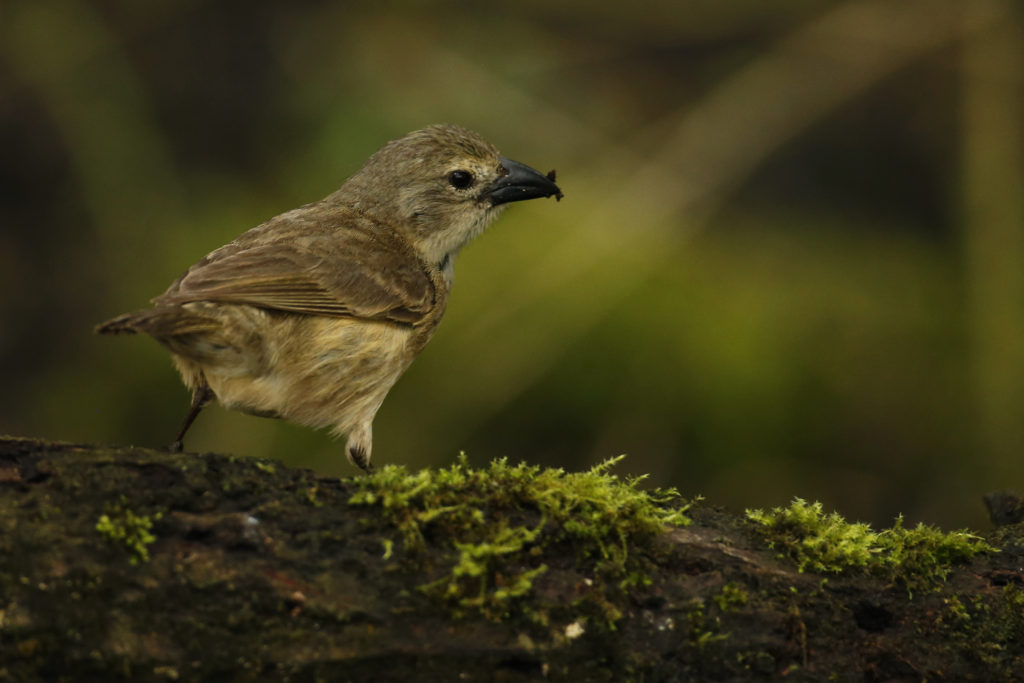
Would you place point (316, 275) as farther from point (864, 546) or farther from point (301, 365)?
point (864, 546)

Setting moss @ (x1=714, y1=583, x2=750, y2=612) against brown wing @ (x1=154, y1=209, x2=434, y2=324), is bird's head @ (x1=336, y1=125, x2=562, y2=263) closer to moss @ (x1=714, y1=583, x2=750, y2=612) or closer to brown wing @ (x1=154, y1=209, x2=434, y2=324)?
brown wing @ (x1=154, y1=209, x2=434, y2=324)

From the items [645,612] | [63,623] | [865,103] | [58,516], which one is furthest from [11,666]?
[865,103]

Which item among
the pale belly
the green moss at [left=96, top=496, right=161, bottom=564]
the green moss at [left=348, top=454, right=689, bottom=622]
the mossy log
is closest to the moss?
the mossy log

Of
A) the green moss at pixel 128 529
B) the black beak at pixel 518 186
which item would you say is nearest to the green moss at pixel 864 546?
the green moss at pixel 128 529

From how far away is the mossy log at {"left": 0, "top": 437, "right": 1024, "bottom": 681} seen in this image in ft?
8.29

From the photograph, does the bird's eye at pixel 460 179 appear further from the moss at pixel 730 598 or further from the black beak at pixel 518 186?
the moss at pixel 730 598

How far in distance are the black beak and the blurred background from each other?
65cm

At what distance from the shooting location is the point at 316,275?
15.1 feet

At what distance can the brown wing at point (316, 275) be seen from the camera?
4258 mm

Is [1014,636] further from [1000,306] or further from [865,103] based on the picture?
[865,103]

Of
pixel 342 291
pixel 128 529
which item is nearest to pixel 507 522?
pixel 128 529

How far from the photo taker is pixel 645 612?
281 centimetres

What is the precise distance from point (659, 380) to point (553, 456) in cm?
70

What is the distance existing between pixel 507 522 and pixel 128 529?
940 millimetres
